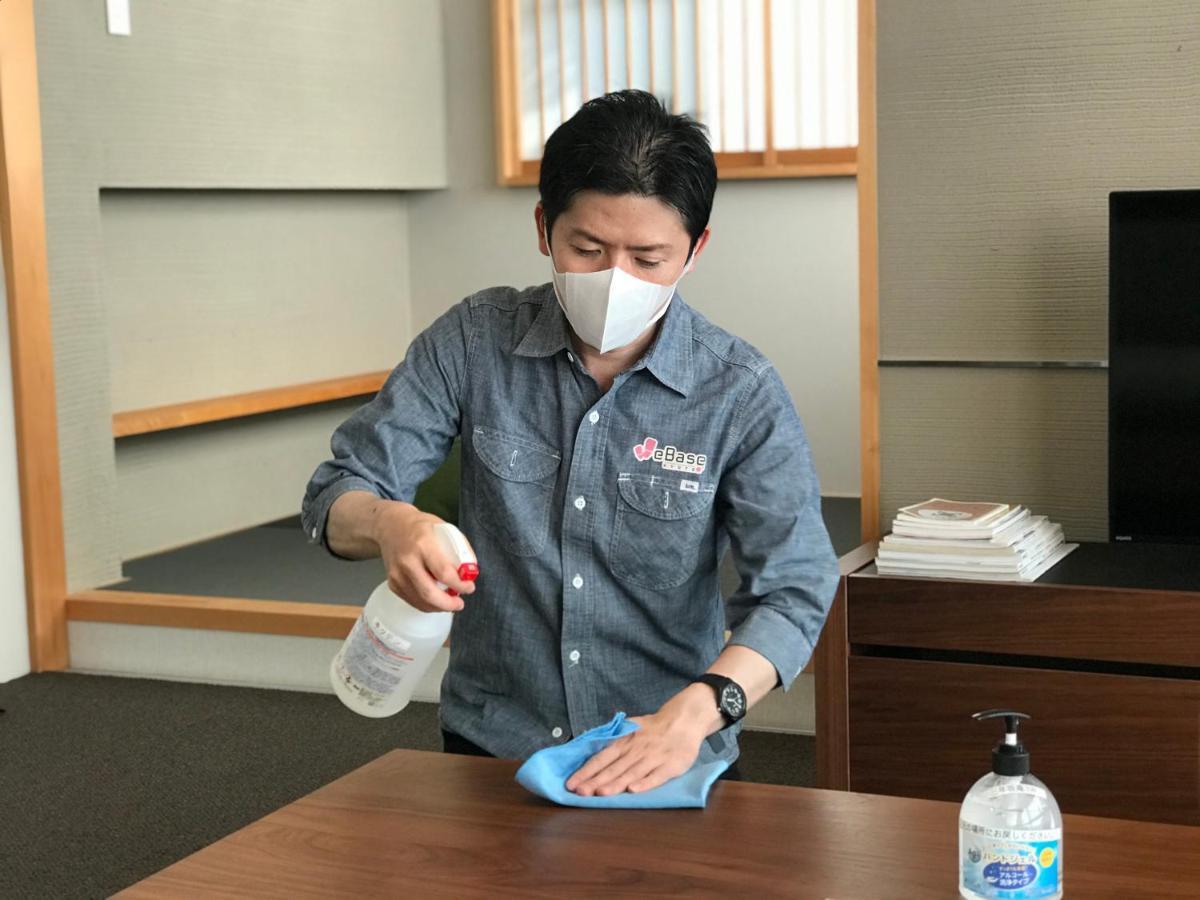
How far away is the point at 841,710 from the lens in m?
2.57

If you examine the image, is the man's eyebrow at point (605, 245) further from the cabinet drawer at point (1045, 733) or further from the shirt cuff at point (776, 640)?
the cabinet drawer at point (1045, 733)

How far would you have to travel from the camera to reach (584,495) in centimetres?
162

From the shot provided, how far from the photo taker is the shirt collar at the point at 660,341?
5.29 feet

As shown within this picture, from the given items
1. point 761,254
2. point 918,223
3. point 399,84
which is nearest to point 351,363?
point 399,84

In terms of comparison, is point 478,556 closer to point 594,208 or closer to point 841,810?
point 594,208

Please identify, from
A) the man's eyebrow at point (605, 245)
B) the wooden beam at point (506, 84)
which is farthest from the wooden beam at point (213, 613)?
the wooden beam at point (506, 84)

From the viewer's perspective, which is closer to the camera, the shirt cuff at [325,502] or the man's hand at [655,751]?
the man's hand at [655,751]

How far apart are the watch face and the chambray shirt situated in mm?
139

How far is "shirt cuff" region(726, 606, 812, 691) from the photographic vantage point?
1.47 meters

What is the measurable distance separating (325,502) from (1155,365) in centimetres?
157

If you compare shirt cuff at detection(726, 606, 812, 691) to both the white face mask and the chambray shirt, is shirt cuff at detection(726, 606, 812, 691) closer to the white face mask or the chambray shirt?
the chambray shirt

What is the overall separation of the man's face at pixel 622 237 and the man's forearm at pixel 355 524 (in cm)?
31

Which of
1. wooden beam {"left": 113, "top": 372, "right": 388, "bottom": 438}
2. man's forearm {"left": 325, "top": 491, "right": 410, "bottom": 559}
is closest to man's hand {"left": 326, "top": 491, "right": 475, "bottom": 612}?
man's forearm {"left": 325, "top": 491, "right": 410, "bottom": 559}

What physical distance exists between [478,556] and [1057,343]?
4.75 feet
